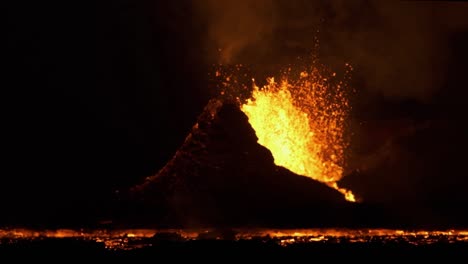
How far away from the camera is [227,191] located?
244ft

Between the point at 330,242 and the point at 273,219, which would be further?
the point at 273,219

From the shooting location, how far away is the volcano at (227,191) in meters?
70.1

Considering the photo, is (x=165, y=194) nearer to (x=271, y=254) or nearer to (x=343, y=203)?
(x=343, y=203)

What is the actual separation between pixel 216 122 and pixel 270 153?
217 inches

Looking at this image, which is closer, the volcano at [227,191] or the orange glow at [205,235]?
the orange glow at [205,235]

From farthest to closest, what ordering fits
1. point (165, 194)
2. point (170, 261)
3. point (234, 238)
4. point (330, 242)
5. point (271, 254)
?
1. point (165, 194)
2. point (234, 238)
3. point (330, 242)
4. point (271, 254)
5. point (170, 261)

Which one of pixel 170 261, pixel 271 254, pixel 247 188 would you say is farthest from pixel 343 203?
Answer: pixel 170 261

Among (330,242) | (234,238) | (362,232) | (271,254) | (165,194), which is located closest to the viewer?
(271,254)

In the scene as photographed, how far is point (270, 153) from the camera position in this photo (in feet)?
226

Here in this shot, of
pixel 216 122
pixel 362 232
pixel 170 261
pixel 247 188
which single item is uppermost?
pixel 216 122

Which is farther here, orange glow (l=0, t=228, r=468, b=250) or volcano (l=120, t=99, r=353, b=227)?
volcano (l=120, t=99, r=353, b=227)

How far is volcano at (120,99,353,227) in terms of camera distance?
70125mm

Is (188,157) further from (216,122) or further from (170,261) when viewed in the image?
(170,261)

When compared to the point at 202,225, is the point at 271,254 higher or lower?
lower
